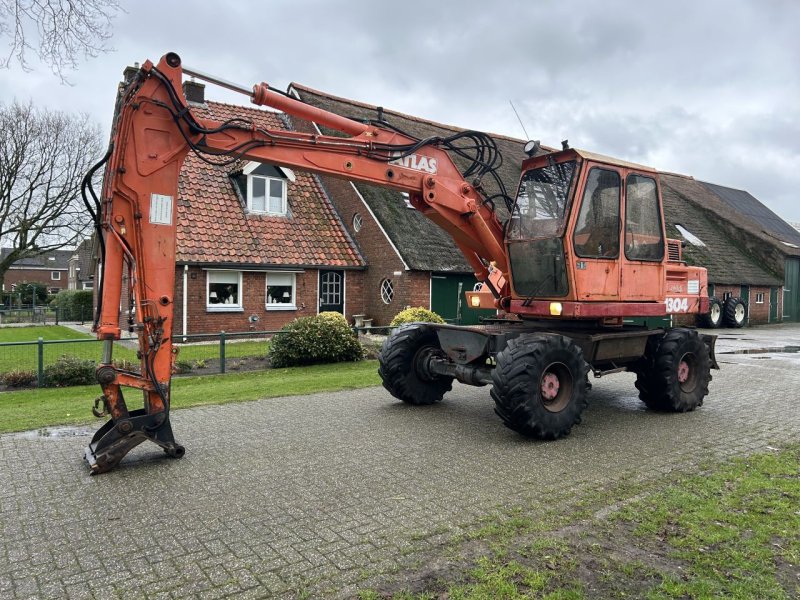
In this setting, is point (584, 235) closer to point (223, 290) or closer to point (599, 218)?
point (599, 218)

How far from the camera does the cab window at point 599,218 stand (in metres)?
6.79

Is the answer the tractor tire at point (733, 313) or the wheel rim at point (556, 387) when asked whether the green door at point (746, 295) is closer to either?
the tractor tire at point (733, 313)

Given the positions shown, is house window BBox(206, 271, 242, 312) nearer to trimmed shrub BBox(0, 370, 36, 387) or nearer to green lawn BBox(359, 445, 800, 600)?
trimmed shrub BBox(0, 370, 36, 387)

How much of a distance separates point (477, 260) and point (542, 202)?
3.99ft

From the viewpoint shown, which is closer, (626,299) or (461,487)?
(461,487)

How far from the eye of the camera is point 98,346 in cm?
1146

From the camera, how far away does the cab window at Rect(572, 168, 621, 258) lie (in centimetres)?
679

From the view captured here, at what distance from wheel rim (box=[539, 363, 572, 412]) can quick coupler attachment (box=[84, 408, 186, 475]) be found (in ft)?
12.5

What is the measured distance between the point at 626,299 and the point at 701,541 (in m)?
3.80

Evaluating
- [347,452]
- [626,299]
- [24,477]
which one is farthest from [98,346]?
[626,299]

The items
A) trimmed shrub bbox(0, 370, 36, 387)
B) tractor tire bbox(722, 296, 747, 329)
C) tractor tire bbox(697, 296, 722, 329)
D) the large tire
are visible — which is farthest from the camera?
tractor tire bbox(722, 296, 747, 329)

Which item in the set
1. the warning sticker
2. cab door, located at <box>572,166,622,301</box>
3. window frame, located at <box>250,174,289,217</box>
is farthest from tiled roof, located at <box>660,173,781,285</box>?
the warning sticker

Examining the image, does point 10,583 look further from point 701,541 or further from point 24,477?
point 701,541

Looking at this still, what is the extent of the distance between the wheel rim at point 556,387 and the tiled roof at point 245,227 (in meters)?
11.6
